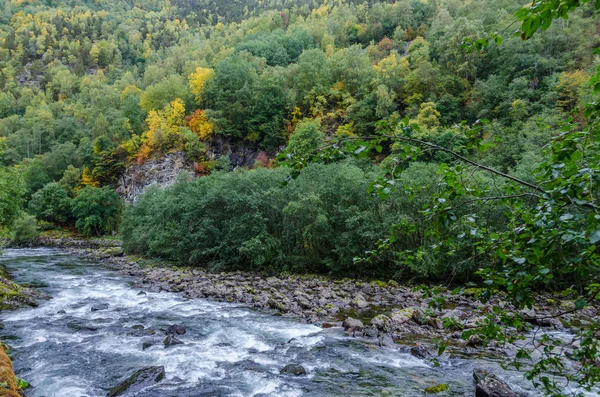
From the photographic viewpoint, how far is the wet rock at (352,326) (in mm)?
14535

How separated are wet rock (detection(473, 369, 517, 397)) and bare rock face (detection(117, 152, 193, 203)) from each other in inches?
2293

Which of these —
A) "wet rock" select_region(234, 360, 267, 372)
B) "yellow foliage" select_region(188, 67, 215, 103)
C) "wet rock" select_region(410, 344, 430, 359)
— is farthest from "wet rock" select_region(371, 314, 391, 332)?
"yellow foliage" select_region(188, 67, 215, 103)

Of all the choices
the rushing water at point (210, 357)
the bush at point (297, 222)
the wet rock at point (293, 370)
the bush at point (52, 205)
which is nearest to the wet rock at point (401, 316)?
the rushing water at point (210, 357)

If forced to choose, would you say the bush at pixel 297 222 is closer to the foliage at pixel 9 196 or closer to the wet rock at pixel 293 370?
the foliage at pixel 9 196

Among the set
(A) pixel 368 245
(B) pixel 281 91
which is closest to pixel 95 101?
A: (B) pixel 281 91

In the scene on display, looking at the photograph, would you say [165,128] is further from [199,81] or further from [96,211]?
[96,211]

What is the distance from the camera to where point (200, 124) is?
68750mm

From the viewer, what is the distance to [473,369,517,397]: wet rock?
8.80 metres

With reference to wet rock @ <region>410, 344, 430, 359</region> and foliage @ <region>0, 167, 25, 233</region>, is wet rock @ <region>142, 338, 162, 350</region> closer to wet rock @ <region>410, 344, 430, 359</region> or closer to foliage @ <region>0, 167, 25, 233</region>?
wet rock @ <region>410, 344, 430, 359</region>

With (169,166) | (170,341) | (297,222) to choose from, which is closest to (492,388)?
(170,341)

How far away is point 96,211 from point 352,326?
214 ft

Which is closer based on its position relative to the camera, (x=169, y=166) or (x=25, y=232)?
(x=25, y=232)

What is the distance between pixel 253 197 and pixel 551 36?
1782 inches

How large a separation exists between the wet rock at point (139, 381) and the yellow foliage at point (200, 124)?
6120cm
